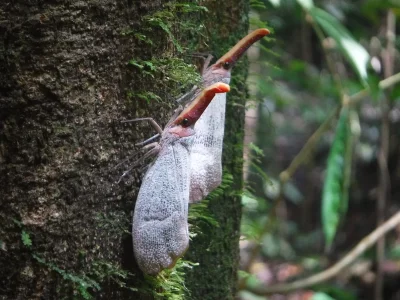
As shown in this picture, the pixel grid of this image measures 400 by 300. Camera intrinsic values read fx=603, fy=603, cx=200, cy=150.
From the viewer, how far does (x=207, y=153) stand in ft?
5.00

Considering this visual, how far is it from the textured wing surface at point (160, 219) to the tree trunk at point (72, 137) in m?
0.05

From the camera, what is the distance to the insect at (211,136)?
1.46 metres

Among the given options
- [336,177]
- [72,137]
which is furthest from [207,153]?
[336,177]

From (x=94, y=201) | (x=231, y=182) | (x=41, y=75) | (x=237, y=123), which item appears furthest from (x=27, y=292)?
(x=237, y=123)

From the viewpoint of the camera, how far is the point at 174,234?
4.04 ft

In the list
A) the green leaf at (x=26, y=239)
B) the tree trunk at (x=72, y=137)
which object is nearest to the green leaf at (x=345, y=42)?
the tree trunk at (x=72, y=137)

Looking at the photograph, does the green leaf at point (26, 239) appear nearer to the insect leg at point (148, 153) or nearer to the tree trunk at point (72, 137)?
the tree trunk at point (72, 137)

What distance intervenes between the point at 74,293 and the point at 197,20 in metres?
0.80

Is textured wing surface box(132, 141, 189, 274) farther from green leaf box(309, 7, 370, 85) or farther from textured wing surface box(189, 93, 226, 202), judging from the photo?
green leaf box(309, 7, 370, 85)

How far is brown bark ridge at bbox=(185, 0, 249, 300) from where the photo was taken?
5.68ft

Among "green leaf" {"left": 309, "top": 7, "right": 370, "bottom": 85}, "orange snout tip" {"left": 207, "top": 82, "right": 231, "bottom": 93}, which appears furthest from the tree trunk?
"green leaf" {"left": 309, "top": 7, "right": 370, "bottom": 85}

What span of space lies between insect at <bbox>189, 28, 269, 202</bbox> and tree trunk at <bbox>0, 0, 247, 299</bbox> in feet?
0.68

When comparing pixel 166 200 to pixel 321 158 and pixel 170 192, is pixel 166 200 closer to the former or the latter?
pixel 170 192

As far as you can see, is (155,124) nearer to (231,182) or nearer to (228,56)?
(228,56)
